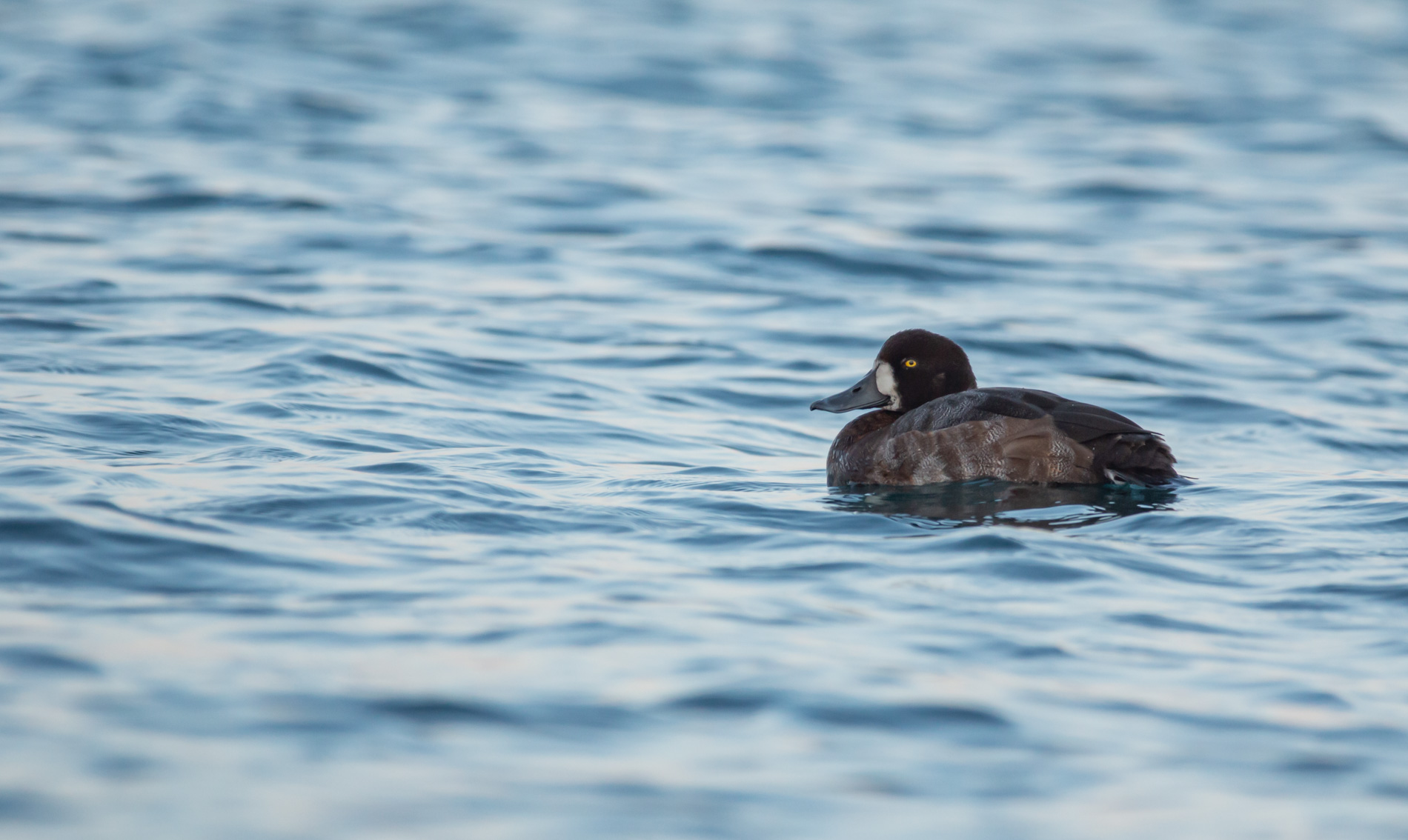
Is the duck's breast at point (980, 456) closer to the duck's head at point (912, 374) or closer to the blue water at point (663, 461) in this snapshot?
the blue water at point (663, 461)

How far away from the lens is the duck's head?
26.3ft

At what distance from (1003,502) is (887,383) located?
4.12ft

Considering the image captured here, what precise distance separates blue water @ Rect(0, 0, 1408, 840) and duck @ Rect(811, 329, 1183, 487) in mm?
139

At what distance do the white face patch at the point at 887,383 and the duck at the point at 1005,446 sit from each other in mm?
273

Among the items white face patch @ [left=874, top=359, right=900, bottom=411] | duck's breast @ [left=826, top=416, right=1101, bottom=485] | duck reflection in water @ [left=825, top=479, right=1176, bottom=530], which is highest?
white face patch @ [left=874, top=359, right=900, bottom=411]

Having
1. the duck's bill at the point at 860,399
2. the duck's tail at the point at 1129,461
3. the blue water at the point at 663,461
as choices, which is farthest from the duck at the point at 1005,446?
the duck's bill at the point at 860,399

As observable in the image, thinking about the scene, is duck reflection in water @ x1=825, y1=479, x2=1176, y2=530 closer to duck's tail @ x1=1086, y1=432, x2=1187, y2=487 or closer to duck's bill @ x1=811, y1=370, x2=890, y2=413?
duck's tail @ x1=1086, y1=432, x2=1187, y2=487

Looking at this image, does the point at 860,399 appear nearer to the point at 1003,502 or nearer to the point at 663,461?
the point at 663,461

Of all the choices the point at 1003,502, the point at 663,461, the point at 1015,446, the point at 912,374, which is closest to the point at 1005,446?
the point at 1015,446

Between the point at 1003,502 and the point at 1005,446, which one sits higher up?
the point at 1005,446

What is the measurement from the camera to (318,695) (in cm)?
445

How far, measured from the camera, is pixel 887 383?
8078mm

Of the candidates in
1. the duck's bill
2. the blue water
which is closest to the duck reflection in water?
the blue water

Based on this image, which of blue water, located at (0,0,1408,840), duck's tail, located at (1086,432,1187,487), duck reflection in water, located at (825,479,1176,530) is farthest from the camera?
duck's tail, located at (1086,432,1187,487)
